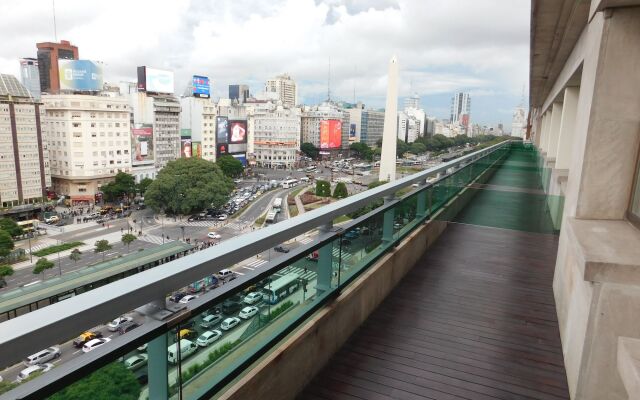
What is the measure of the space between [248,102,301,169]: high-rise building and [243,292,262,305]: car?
85780 millimetres

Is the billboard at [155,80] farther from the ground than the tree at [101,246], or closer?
farther from the ground

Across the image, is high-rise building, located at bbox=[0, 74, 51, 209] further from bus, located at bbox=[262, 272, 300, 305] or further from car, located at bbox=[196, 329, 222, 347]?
car, located at bbox=[196, 329, 222, 347]

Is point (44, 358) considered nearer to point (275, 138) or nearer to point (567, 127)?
point (567, 127)

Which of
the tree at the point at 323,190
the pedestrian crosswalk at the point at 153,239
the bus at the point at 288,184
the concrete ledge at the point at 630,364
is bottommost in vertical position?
the pedestrian crosswalk at the point at 153,239

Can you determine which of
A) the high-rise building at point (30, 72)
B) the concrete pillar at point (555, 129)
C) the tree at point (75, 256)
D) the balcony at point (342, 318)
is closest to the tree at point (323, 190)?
the tree at point (75, 256)

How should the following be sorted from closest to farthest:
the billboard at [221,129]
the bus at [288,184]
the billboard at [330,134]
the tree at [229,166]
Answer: the bus at [288,184], the tree at [229,166], the billboard at [221,129], the billboard at [330,134]

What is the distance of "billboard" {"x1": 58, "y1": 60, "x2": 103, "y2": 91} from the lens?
187ft

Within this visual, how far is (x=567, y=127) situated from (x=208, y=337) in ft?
28.2

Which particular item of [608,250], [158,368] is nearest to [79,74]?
[158,368]

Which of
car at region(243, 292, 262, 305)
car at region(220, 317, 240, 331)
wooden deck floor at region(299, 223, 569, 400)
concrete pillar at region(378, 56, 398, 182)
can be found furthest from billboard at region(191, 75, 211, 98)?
car at region(220, 317, 240, 331)

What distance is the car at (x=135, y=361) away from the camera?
4.50 ft

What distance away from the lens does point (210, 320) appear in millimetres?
1710

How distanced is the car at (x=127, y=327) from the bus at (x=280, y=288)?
726mm

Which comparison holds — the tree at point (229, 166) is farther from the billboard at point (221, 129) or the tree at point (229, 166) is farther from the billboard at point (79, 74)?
→ the billboard at point (79, 74)
